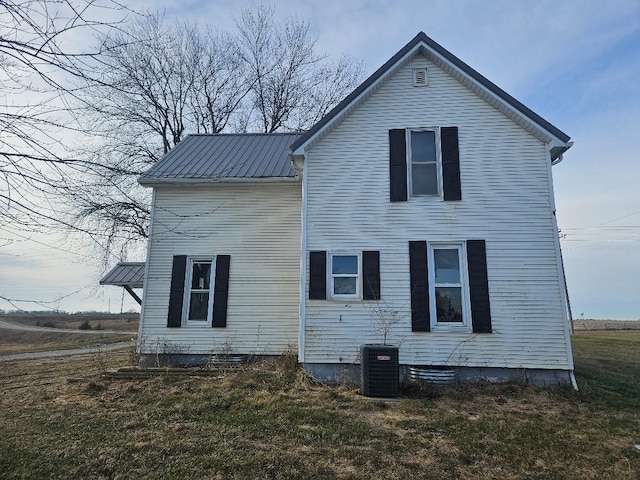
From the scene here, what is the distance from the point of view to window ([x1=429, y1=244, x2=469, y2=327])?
891 cm

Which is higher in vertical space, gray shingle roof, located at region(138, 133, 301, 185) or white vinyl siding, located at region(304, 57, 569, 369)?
gray shingle roof, located at region(138, 133, 301, 185)

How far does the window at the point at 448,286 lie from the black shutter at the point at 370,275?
119 cm

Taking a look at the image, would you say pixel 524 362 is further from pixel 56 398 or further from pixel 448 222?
pixel 56 398

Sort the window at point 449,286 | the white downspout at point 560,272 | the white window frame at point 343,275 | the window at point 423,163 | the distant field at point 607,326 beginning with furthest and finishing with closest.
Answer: the distant field at point 607,326
the window at point 423,163
the white window frame at point 343,275
the window at point 449,286
the white downspout at point 560,272

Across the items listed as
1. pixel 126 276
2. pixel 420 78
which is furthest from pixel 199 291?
pixel 420 78

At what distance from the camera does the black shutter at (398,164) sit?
9.52 m

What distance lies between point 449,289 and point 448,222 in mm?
1516

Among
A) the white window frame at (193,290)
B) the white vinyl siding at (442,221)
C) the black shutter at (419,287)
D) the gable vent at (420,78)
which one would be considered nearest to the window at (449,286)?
the black shutter at (419,287)

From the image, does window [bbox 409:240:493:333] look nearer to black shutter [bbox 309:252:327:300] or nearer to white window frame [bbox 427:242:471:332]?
white window frame [bbox 427:242:471:332]

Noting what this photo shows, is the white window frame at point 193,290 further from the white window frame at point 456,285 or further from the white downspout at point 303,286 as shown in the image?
the white window frame at point 456,285

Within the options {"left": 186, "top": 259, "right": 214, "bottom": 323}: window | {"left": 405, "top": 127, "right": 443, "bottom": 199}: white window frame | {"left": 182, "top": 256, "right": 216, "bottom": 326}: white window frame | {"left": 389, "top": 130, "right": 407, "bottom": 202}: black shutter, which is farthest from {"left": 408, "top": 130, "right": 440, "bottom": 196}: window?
{"left": 186, "top": 259, "right": 214, "bottom": 323}: window

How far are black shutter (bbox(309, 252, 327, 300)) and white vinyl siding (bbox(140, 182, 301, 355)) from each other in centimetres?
160

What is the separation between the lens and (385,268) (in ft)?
30.2

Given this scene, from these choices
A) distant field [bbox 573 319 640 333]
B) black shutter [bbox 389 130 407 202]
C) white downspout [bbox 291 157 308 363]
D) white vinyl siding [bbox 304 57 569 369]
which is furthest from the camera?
distant field [bbox 573 319 640 333]
